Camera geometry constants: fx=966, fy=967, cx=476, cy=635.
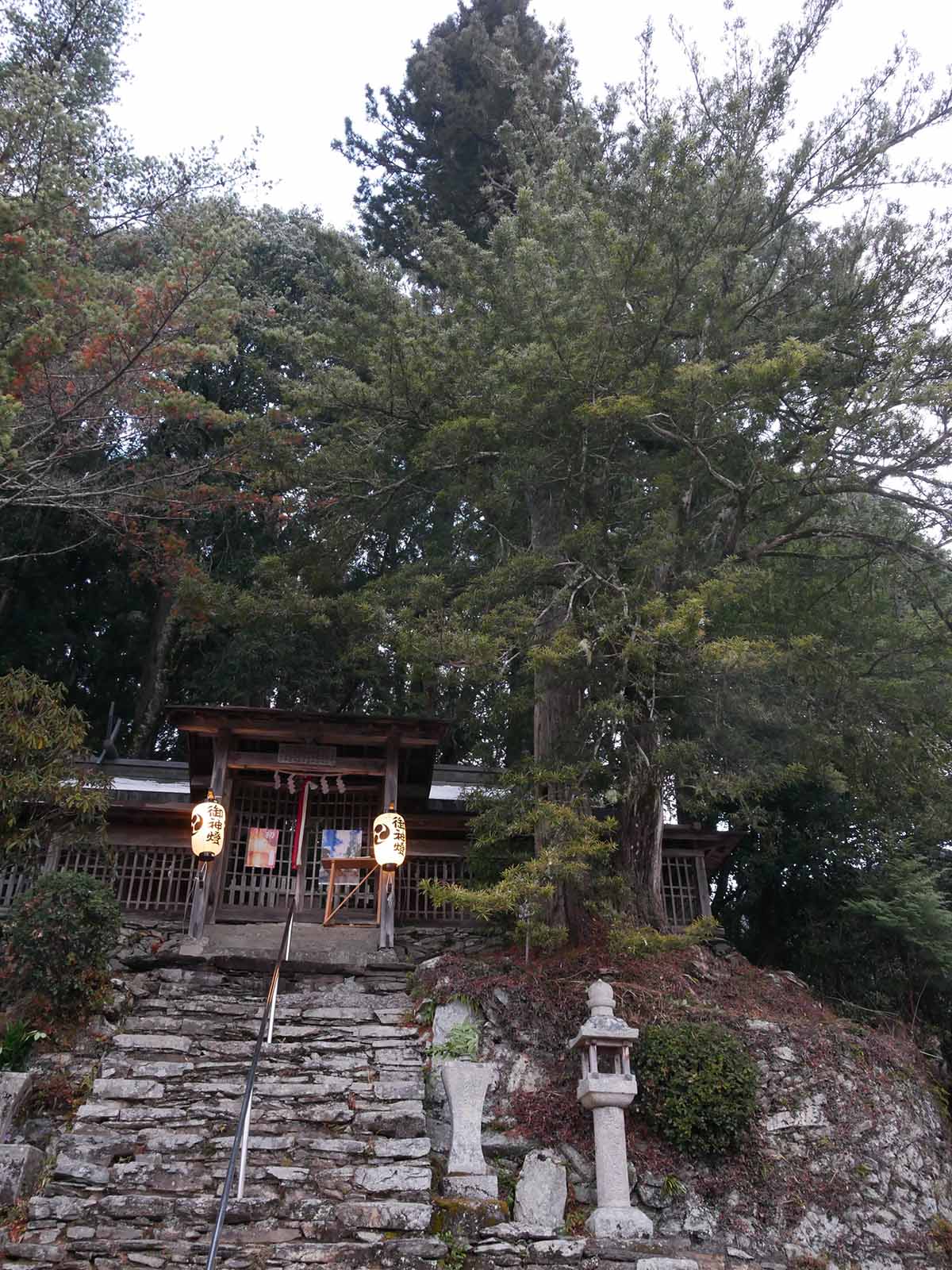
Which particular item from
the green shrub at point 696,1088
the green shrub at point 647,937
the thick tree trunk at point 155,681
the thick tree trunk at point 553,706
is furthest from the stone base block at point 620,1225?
the thick tree trunk at point 155,681

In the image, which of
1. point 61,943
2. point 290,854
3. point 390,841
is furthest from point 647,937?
point 290,854

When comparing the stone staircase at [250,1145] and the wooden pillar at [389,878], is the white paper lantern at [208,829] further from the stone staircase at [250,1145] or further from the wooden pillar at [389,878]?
the wooden pillar at [389,878]

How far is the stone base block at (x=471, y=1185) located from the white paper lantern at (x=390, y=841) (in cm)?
407

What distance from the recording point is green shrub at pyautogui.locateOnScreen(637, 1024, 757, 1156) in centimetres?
823

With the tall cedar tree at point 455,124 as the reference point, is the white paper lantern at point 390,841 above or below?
below

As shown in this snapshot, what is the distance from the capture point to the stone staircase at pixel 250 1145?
6.42 m

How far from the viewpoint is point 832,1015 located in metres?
10.5

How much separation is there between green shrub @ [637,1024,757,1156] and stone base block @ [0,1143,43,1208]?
4.90 m

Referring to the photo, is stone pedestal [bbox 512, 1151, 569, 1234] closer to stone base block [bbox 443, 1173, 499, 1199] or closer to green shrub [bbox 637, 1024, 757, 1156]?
stone base block [bbox 443, 1173, 499, 1199]

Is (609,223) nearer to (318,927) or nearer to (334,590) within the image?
(334,590)

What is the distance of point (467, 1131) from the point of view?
770 centimetres

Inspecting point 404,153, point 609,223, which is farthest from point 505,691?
point 404,153

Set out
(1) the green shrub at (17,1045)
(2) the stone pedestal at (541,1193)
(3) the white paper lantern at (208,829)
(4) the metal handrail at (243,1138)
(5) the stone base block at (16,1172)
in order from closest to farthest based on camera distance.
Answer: (4) the metal handrail at (243,1138), (5) the stone base block at (16,1172), (2) the stone pedestal at (541,1193), (1) the green shrub at (17,1045), (3) the white paper lantern at (208,829)

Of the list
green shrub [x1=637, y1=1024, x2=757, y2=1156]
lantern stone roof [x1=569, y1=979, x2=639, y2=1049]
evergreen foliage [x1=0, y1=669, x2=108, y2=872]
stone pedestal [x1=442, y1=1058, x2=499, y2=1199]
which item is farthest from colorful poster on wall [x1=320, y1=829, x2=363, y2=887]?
green shrub [x1=637, y1=1024, x2=757, y2=1156]
